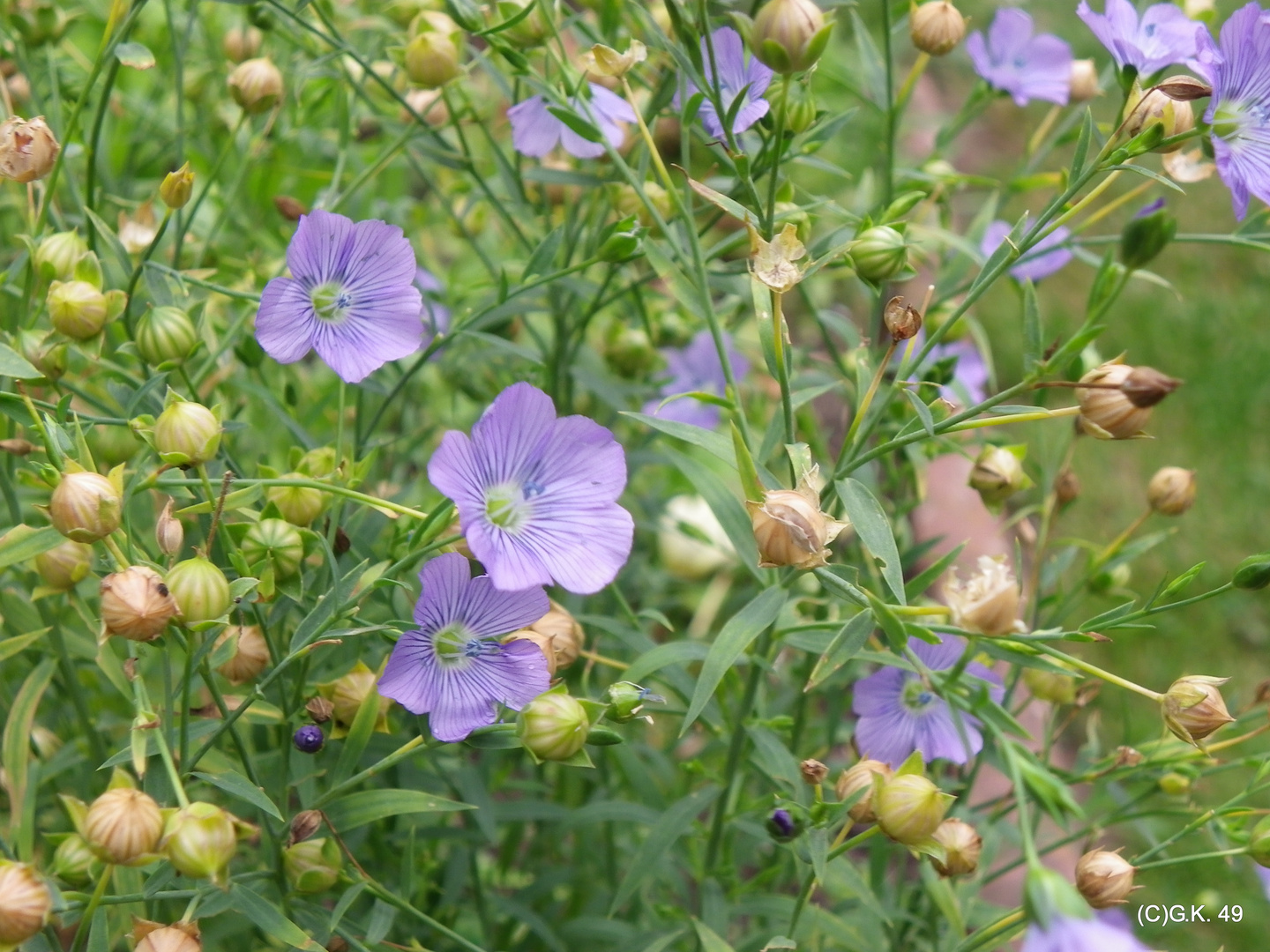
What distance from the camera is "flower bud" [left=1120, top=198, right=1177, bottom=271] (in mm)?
907

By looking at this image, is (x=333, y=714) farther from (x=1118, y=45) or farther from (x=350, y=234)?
(x=1118, y=45)

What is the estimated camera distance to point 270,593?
3.19 feet

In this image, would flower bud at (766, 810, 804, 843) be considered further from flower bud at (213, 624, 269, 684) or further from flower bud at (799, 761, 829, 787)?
flower bud at (213, 624, 269, 684)

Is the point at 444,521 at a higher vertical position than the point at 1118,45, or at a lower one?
lower

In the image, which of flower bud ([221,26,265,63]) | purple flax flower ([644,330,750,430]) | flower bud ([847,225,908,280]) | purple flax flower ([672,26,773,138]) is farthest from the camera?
purple flax flower ([644,330,750,430])

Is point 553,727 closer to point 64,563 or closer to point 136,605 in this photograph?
Result: point 136,605

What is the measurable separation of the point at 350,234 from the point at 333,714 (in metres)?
0.43

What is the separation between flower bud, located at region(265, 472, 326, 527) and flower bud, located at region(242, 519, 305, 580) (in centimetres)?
3

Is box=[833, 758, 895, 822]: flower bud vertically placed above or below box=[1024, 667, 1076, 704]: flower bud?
above

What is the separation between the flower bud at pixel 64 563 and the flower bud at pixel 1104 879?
0.87 meters

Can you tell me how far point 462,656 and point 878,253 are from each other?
0.50 m

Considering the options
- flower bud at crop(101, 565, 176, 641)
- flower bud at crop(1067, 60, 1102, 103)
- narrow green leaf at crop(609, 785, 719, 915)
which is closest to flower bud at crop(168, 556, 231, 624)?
flower bud at crop(101, 565, 176, 641)

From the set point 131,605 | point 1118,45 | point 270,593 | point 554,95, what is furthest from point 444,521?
point 1118,45

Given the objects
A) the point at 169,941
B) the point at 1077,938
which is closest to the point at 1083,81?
the point at 1077,938
